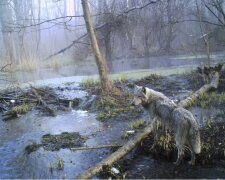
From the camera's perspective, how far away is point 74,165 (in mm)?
7238

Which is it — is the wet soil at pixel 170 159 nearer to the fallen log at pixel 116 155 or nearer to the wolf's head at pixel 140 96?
the fallen log at pixel 116 155

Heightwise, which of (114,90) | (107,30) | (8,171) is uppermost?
(107,30)

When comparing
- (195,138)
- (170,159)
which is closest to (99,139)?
(170,159)

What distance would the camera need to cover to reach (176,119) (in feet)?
21.3

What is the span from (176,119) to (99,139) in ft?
9.44

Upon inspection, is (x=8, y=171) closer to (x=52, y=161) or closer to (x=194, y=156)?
(x=52, y=161)

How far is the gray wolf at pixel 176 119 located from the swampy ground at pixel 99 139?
0.40 meters

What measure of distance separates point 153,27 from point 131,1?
3401mm

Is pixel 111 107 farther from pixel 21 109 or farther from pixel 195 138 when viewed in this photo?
pixel 195 138

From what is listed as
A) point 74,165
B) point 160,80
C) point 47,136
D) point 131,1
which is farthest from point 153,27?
point 74,165

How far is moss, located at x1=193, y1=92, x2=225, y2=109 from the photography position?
10867 millimetres

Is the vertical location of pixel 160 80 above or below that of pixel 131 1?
below

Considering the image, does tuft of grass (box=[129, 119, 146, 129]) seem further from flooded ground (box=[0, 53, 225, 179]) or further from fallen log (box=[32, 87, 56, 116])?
fallen log (box=[32, 87, 56, 116])

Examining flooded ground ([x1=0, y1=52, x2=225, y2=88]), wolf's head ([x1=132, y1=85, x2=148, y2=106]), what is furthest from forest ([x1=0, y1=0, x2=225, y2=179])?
flooded ground ([x1=0, y1=52, x2=225, y2=88])
